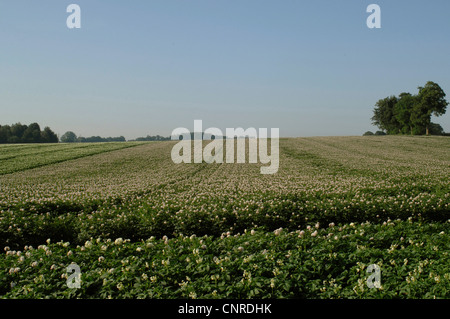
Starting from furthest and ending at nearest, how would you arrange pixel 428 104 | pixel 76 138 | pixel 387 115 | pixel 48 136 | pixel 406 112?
pixel 76 138 → pixel 48 136 → pixel 387 115 → pixel 406 112 → pixel 428 104

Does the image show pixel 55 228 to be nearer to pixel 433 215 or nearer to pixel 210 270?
pixel 210 270

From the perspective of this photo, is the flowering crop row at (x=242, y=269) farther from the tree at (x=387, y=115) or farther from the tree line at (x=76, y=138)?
the tree line at (x=76, y=138)

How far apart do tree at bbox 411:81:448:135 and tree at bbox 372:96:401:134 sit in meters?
16.7

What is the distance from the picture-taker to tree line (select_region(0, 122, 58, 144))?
311ft

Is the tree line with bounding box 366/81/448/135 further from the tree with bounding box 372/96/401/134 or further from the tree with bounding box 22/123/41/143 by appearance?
the tree with bounding box 22/123/41/143

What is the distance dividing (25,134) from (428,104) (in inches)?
4556

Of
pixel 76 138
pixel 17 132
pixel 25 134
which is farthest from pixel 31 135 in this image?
pixel 76 138

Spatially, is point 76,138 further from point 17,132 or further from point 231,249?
point 231,249

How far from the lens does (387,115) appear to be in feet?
320

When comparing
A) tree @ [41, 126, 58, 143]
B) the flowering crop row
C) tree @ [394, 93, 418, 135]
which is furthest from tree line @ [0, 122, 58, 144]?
tree @ [394, 93, 418, 135]

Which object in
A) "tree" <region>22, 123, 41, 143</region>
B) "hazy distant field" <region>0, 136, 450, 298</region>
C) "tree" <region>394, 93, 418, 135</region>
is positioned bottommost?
"hazy distant field" <region>0, 136, 450, 298</region>

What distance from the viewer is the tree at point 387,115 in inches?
3780

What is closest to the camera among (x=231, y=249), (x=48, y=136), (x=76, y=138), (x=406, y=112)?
(x=231, y=249)

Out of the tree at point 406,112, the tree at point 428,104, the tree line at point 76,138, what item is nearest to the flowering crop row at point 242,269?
the tree at point 428,104
